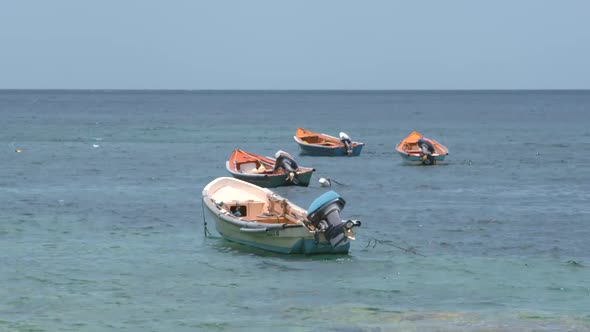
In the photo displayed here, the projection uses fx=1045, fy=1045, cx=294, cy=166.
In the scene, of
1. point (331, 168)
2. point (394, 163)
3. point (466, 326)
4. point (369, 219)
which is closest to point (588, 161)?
point (394, 163)

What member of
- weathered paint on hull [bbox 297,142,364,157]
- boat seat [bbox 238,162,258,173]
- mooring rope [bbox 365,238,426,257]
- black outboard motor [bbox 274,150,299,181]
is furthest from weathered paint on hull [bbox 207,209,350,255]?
weathered paint on hull [bbox 297,142,364,157]

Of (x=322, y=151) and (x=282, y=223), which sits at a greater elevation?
(x=282, y=223)

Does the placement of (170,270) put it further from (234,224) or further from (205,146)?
(205,146)

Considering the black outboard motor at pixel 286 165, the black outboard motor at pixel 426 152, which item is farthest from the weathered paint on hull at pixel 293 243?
the black outboard motor at pixel 426 152

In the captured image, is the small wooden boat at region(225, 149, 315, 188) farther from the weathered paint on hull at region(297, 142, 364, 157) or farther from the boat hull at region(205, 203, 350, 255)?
the weathered paint on hull at region(297, 142, 364, 157)

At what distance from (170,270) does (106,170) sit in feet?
115

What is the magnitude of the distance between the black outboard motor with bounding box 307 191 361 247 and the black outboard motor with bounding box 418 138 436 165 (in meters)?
35.4

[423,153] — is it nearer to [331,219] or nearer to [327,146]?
[327,146]

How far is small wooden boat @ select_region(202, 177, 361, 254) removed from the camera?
103 feet

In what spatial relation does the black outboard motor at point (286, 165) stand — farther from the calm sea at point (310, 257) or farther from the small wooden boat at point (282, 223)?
the small wooden boat at point (282, 223)

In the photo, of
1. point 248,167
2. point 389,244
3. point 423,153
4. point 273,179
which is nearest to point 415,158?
point 423,153

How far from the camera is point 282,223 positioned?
109 feet

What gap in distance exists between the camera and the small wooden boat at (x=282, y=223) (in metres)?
31.5

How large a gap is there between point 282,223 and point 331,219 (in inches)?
90.0
